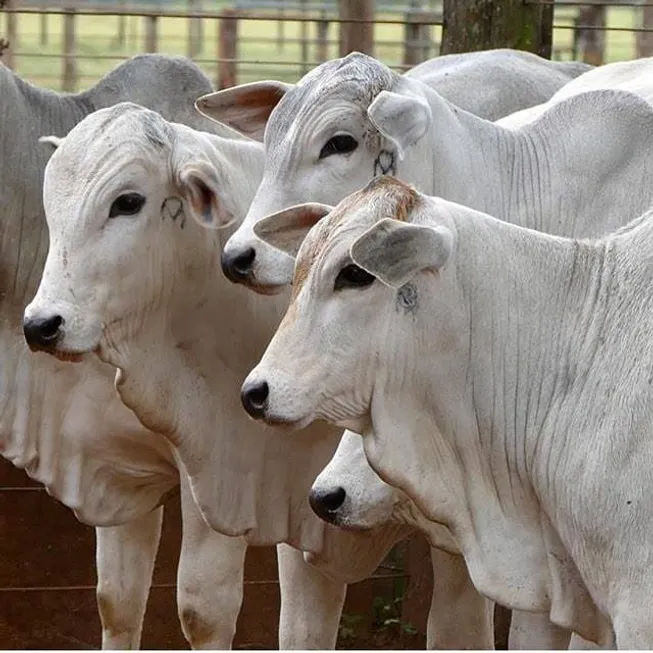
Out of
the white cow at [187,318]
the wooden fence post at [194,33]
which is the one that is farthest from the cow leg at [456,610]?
the wooden fence post at [194,33]

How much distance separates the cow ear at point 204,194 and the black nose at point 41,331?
464 mm

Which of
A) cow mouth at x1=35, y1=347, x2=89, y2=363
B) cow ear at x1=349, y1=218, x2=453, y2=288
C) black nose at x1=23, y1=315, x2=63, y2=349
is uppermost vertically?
cow ear at x1=349, y1=218, x2=453, y2=288

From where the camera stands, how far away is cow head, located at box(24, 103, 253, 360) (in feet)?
15.1

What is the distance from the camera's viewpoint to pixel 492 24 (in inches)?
267

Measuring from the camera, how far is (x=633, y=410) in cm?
371

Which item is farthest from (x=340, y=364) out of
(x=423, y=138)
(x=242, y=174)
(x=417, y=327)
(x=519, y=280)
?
(x=242, y=174)

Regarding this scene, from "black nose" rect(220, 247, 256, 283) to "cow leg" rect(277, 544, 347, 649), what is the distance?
4.02 feet

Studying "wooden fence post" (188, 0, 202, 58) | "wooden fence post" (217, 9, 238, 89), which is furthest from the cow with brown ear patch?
"wooden fence post" (188, 0, 202, 58)

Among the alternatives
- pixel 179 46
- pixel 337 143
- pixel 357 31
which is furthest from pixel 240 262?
pixel 179 46

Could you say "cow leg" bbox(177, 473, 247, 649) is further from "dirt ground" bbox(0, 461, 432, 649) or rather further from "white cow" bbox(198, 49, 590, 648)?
"dirt ground" bbox(0, 461, 432, 649)

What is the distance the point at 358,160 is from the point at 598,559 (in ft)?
3.98

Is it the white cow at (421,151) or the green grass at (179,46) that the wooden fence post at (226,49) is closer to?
the green grass at (179,46)

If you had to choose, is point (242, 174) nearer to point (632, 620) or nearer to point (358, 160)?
point (358, 160)

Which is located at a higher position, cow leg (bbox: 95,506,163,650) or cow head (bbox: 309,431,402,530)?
cow head (bbox: 309,431,402,530)
